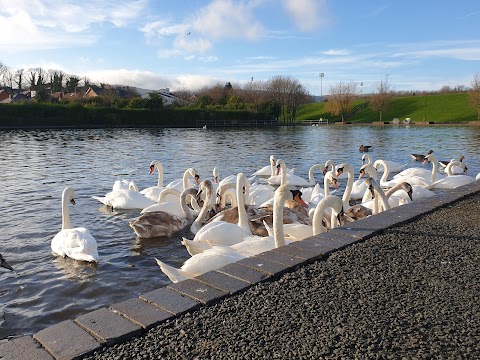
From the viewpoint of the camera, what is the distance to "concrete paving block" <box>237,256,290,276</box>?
376 centimetres

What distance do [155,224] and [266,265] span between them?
174 inches

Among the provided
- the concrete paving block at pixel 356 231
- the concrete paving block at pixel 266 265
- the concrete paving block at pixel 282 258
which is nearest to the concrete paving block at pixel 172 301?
the concrete paving block at pixel 266 265

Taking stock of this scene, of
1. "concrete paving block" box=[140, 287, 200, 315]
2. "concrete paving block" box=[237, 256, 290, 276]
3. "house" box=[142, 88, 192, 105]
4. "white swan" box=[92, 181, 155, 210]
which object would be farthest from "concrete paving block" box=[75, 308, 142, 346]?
"house" box=[142, 88, 192, 105]

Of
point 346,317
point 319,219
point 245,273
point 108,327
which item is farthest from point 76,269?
point 346,317

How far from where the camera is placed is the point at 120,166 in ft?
64.0

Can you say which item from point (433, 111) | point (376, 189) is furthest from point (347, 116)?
point (376, 189)

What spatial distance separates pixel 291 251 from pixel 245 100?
8220 cm

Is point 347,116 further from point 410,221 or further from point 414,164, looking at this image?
point 410,221

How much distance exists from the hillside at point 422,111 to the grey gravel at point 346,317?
249ft

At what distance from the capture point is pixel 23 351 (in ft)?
8.34

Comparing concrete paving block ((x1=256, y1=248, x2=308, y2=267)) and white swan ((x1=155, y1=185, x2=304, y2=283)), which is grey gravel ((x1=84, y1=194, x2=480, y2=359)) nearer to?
concrete paving block ((x1=256, y1=248, x2=308, y2=267))

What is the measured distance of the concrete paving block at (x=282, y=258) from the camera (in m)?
3.96

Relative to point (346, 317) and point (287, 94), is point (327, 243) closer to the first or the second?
point (346, 317)

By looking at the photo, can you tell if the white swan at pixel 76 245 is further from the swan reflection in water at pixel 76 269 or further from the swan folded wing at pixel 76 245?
the swan reflection in water at pixel 76 269
